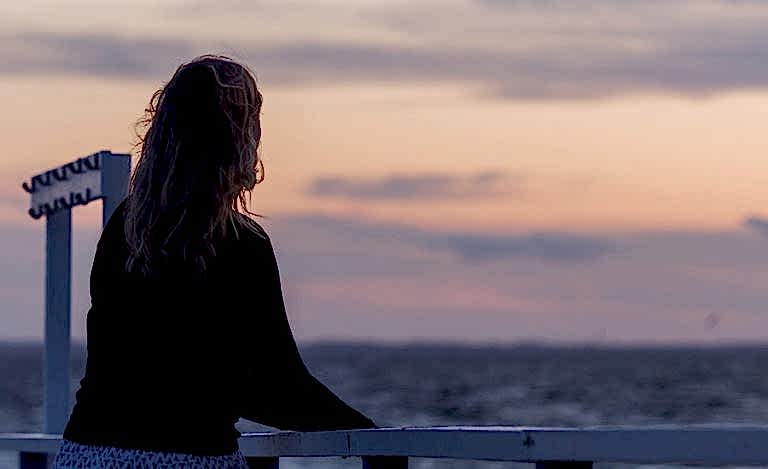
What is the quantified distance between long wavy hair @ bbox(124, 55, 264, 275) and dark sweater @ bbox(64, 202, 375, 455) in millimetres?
41

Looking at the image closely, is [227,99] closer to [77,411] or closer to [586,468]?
[77,411]

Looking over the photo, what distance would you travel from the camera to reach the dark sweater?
9.64ft

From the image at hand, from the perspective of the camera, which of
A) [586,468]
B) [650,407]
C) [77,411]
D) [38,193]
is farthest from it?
[650,407]

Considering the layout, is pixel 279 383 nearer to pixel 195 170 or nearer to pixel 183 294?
pixel 183 294

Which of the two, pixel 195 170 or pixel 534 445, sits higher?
pixel 195 170

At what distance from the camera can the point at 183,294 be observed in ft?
9.76

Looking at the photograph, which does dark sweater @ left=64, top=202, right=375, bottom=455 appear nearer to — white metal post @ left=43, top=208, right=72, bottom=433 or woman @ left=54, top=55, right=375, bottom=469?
woman @ left=54, top=55, right=375, bottom=469

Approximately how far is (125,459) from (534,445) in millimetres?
680

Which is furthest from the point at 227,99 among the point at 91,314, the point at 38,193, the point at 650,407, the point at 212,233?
the point at 650,407

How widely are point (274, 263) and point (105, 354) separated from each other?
1.09ft

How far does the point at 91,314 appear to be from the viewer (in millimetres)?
3051

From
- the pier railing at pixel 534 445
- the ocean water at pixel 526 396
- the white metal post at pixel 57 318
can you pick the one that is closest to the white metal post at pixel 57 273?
the white metal post at pixel 57 318

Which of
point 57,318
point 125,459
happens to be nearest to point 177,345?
point 125,459

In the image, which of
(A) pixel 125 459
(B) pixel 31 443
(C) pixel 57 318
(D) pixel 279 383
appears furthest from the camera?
(C) pixel 57 318
